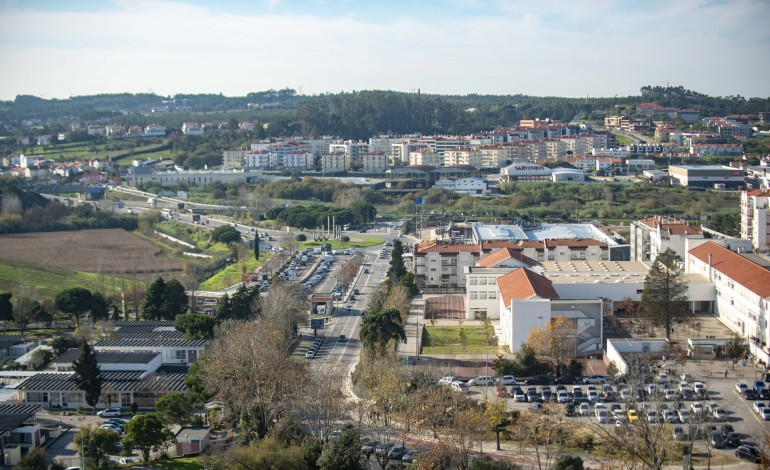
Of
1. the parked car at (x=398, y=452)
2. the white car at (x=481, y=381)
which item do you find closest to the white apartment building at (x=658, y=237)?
the white car at (x=481, y=381)

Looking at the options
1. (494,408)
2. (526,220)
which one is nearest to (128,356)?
(494,408)

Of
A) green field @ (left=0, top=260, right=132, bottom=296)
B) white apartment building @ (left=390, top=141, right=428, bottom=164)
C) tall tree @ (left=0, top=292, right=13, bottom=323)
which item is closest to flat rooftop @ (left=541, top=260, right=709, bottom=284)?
green field @ (left=0, top=260, right=132, bottom=296)

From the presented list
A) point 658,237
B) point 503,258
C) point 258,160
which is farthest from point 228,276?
point 258,160

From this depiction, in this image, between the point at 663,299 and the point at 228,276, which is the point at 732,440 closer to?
the point at 663,299

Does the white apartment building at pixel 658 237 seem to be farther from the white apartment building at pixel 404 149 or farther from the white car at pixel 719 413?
the white apartment building at pixel 404 149

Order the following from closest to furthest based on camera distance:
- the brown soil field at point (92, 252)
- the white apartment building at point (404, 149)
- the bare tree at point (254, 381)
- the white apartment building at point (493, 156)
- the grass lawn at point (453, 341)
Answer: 1. the bare tree at point (254, 381)
2. the grass lawn at point (453, 341)
3. the brown soil field at point (92, 252)
4. the white apartment building at point (493, 156)
5. the white apartment building at point (404, 149)

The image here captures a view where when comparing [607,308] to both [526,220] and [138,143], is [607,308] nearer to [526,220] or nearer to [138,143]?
[526,220]

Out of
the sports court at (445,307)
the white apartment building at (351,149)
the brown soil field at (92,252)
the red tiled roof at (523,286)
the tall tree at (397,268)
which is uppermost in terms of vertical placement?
the white apartment building at (351,149)
